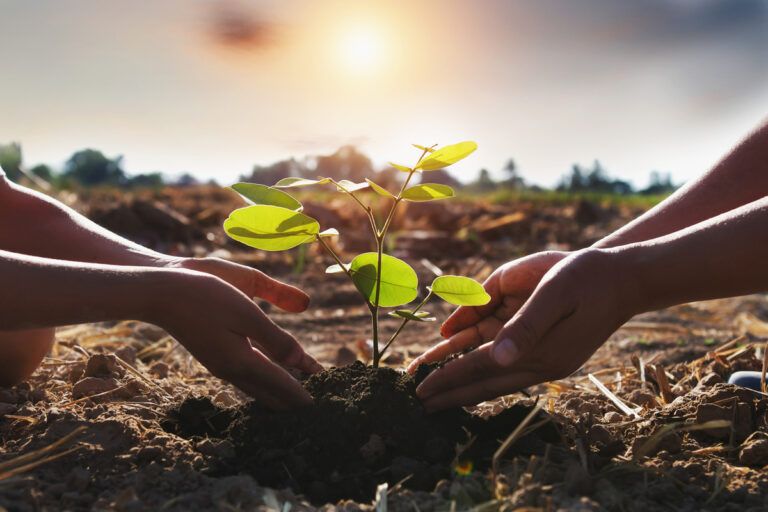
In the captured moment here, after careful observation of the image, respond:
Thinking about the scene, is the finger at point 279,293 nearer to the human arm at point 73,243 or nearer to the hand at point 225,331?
the human arm at point 73,243

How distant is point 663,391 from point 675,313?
2417 mm

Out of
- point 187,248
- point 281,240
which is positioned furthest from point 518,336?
point 187,248

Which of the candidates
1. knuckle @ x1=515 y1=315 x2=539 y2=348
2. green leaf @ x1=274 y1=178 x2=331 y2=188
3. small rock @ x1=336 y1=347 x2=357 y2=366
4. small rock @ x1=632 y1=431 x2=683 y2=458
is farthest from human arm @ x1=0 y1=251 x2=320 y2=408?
small rock @ x1=336 y1=347 x2=357 y2=366

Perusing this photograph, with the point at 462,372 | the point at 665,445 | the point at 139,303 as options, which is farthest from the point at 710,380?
the point at 139,303

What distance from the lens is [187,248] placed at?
671 centimetres

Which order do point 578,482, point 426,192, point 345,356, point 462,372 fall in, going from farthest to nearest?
point 345,356 < point 426,192 < point 462,372 < point 578,482

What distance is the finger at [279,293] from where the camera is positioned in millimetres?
1812

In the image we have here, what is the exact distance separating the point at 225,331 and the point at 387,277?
0.47 metres

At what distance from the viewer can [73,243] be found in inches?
78.4

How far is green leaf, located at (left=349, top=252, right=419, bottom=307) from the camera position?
1.70 meters

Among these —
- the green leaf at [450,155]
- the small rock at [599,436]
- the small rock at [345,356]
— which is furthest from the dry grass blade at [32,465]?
the small rock at [345,356]

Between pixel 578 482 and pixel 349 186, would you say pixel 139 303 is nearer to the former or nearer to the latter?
pixel 349 186

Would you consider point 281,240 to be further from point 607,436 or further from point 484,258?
point 484,258

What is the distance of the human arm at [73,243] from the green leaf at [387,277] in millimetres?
244
